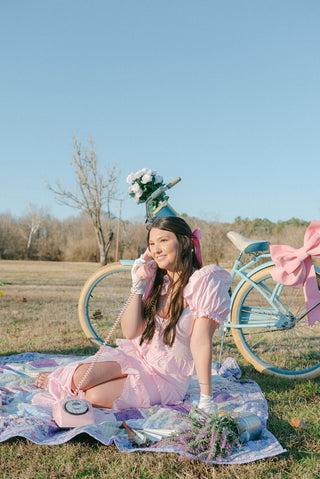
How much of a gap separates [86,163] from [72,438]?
54.0 feet

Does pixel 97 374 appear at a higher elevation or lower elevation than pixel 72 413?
higher

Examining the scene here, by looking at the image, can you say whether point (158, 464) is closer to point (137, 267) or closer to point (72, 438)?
point (72, 438)

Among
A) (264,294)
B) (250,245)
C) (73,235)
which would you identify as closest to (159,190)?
(250,245)

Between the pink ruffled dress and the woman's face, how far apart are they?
0.60 ft

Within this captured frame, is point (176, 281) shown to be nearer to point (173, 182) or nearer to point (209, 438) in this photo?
point (209, 438)

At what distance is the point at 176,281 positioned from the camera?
267cm

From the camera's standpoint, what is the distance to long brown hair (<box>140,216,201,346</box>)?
8.53 ft

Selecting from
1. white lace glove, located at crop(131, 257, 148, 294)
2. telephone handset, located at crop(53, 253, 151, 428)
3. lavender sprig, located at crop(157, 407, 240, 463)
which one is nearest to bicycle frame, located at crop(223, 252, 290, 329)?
white lace glove, located at crop(131, 257, 148, 294)

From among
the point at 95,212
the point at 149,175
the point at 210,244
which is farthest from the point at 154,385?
the point at 95,212

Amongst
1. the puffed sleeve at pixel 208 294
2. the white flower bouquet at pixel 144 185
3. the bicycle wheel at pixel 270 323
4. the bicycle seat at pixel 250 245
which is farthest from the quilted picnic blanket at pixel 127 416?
the white flower bouquet at pixel 144 185

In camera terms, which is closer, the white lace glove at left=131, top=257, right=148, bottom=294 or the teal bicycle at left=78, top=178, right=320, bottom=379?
the white lace glove at left=131, top=257, right=148, bottom=294

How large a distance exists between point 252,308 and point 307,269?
650 millimetres

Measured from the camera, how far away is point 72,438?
2.22m

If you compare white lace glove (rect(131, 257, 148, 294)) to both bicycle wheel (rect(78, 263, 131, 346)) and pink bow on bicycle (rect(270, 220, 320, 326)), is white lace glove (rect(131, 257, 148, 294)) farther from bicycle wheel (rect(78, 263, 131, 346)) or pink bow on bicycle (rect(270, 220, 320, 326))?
bicycle wheel (rect(78, 263, 131, 346))
